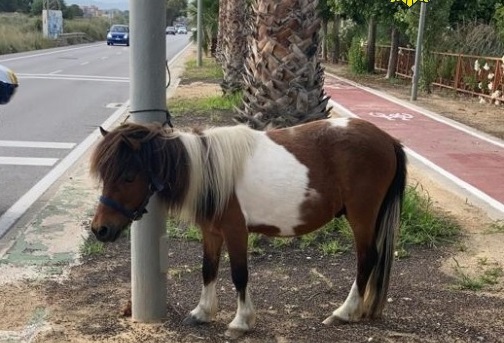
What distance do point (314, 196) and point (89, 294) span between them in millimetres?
1930

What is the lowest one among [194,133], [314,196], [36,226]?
[36,226]

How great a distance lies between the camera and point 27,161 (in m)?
9.16

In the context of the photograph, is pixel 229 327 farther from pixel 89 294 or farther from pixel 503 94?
pixel 503 94

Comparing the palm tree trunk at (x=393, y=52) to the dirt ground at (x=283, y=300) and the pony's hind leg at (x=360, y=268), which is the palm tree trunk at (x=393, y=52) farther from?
the pony's hind leg at (x=360, y=268)

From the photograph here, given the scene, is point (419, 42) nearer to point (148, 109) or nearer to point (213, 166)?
point (148, 109)

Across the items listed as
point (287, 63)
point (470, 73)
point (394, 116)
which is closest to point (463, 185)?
point (287, 63)

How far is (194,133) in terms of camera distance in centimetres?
368

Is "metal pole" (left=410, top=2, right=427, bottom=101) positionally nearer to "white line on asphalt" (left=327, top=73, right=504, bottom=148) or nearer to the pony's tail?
"white line on asphalt" (left=327, top=73, right=504, bottom=148)

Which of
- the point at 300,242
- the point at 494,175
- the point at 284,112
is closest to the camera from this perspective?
the point at 300,242

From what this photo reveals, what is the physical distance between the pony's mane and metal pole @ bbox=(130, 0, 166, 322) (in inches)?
13.7

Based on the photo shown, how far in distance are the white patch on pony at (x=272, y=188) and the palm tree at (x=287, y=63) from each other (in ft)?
9.72

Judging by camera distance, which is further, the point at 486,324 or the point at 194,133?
the point at 486,324

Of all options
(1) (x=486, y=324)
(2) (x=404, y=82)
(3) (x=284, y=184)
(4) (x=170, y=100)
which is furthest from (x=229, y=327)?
(2) (x=404, y=82)

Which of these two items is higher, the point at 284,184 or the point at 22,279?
the point at 284,184
